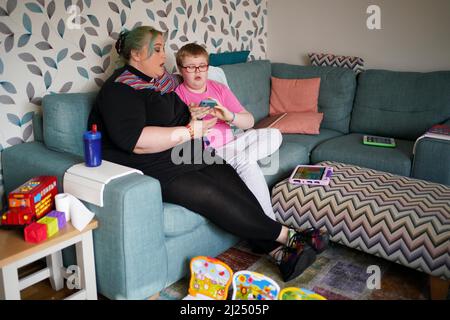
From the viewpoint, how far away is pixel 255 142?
251 cm

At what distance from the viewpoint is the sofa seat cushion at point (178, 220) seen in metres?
1.85

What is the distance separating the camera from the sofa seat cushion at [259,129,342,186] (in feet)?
8.12

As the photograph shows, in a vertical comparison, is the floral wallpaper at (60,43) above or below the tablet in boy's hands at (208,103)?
above

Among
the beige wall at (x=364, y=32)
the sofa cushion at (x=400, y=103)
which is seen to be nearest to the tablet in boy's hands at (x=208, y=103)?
the sofa cushion at (x=400, y=103)

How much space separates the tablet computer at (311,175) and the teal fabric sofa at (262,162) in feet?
0.42

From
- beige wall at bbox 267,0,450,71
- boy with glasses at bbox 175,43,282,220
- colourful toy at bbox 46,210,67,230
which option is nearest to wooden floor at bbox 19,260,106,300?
colourful toy at bbox 46,210,67,230

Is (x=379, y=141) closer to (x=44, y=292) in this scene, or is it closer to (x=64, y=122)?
(x=64, y=122)

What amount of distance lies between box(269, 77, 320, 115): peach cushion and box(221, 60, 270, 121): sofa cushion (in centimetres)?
7

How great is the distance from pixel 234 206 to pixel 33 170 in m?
0.90

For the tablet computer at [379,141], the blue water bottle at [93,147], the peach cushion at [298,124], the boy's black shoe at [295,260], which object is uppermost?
the blue water bottle at [93,147]

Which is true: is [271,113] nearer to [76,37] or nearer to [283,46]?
[283,46]

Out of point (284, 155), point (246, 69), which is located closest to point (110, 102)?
point (284, 155)

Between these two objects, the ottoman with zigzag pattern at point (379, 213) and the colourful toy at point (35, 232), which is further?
the ottoman with zigzag pattern at point (379, 213)

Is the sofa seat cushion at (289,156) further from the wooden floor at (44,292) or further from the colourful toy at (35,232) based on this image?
the colourful toy at (35,232)
